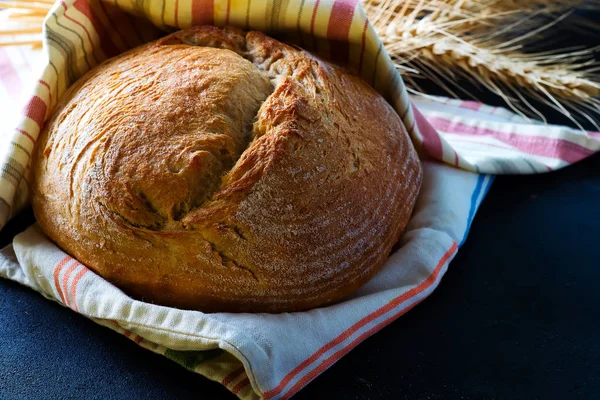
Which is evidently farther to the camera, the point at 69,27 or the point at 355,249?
the point at 69,27

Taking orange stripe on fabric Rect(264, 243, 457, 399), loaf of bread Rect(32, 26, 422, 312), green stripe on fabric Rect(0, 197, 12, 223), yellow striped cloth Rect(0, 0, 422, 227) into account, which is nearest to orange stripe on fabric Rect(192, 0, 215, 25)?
yellow striped cloth Rect(0, 0, 422, 227)

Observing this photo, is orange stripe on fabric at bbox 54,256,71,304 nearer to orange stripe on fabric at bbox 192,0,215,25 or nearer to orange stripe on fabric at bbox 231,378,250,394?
orange stripe on fabric at bbox 231,378,250,394

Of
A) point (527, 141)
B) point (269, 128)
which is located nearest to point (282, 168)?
point (269, 128)

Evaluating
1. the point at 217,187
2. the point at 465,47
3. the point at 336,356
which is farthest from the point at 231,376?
the point at 465,47

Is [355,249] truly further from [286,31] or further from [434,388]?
[286,31]

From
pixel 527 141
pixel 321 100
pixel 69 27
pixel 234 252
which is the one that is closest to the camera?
pixel 234 252

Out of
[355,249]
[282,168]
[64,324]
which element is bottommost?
[64,324]

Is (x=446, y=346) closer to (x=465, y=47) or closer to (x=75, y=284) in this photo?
(x=75, y=284)
